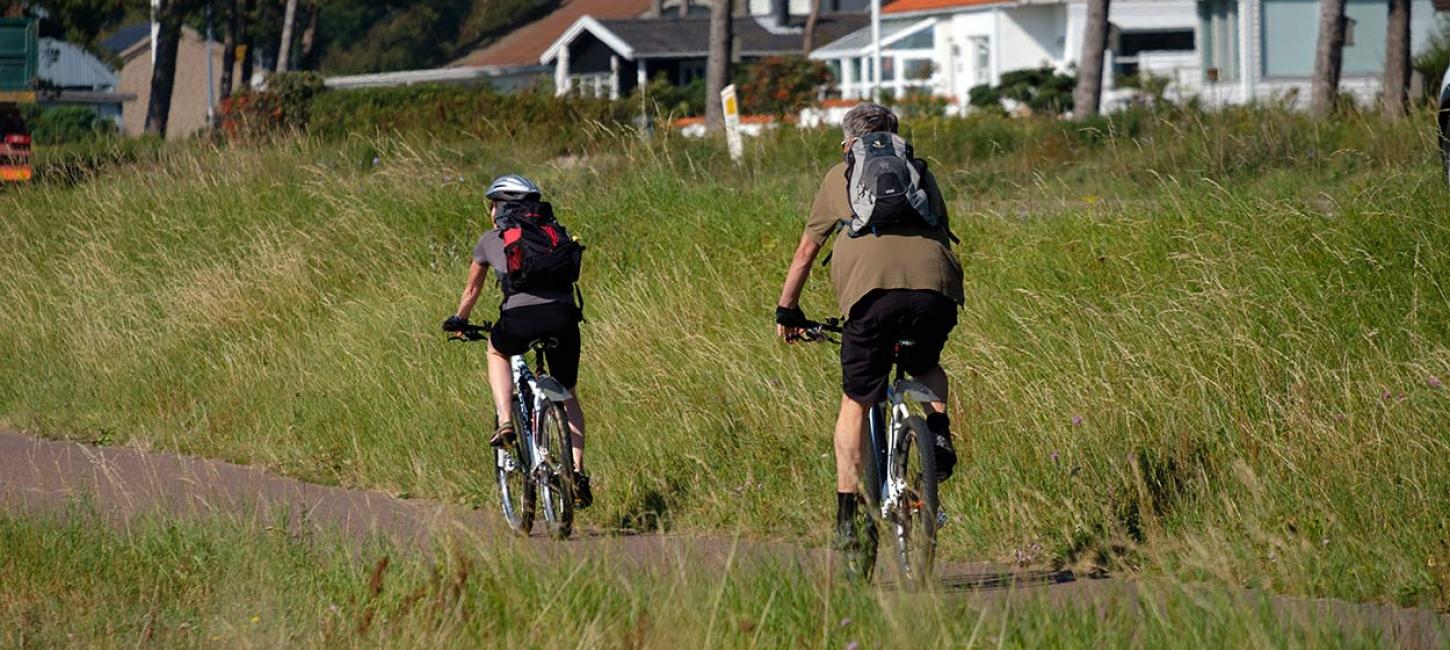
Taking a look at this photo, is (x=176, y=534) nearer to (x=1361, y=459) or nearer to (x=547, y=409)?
(x=547, y=409)

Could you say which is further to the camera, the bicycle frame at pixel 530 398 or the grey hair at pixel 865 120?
the bicycle frame at pixel 530 398

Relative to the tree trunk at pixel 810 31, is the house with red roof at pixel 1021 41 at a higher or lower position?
lower

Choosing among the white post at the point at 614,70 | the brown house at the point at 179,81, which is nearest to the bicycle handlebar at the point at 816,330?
the white post at the point at 614,70

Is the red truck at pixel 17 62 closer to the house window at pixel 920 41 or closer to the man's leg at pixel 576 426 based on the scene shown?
the man's leg at pixel 576 426

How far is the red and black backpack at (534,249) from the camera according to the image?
25.5 ft

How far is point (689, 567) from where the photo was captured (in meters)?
6.23

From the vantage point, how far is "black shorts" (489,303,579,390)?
312 inches

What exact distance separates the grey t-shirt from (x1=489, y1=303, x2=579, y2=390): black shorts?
0.02 meters

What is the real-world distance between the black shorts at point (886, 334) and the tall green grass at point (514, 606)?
68 cm

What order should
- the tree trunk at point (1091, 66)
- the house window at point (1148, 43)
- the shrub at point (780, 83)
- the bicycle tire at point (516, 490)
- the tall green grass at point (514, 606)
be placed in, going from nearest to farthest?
1. the tall green grass at point (514, 606)
2. the bicycle tire at point (516, 490)
3. the tree trunk at point (1091, 66)
4. the shrub at point (780, 83)
5. the house window at point (1148, 43)

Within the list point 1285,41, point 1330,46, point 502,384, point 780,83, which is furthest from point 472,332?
point 780,83

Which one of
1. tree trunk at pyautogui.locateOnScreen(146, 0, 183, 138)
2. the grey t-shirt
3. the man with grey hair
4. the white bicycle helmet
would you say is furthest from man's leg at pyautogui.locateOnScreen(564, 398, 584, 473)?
tree trunk at pyautogui.locateOnScreen(146, 0, 183, 138)

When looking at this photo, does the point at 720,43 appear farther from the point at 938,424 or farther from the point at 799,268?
the point at 938,424

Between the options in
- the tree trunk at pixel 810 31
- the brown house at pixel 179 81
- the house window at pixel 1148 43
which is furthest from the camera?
the brown house at pixel 179 81
